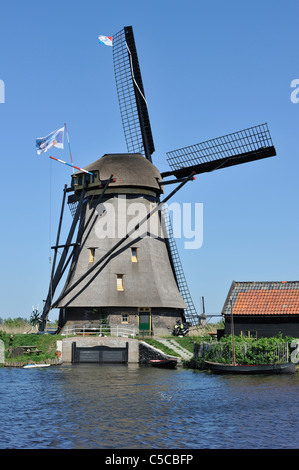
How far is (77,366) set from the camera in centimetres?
3731

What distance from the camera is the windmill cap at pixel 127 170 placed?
4469 centimetres

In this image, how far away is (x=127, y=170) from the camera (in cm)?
4500

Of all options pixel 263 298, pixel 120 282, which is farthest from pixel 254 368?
pixel 120 282

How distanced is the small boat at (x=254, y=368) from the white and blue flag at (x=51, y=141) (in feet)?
58.3

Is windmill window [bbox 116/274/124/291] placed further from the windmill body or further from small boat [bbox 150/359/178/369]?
small boat [bbox 150/359/178/369]

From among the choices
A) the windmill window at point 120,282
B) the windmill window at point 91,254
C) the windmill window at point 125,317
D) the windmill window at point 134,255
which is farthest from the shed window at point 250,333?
the windmill window at point 91,254

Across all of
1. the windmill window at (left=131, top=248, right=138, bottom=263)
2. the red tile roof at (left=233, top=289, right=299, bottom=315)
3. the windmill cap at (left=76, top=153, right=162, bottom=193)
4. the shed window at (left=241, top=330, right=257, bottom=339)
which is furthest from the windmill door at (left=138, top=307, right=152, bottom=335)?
the windmill cap at (left=76, top=153, right=162, bottom=193)

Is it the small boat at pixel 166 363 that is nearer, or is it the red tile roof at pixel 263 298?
the small boat at pixel 166 363

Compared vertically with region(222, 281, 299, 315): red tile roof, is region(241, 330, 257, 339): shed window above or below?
below

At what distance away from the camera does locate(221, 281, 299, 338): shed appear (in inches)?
1421

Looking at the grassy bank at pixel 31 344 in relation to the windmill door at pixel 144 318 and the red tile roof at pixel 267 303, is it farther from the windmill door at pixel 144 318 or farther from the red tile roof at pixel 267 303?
the red tile roof at pixel 267 303

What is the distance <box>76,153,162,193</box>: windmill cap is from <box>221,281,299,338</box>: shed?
449 inches

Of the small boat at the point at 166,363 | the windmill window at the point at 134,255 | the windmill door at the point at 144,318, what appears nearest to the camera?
the small boat at the point at 166,363

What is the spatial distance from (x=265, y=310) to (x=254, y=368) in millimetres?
5847
